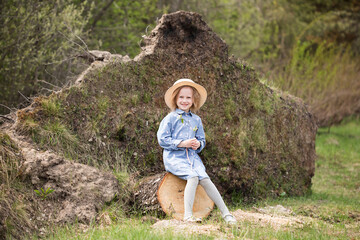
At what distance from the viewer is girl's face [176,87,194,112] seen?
5.49 metres

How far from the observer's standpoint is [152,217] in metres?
5.05

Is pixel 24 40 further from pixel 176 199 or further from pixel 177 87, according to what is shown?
pixel 176 199

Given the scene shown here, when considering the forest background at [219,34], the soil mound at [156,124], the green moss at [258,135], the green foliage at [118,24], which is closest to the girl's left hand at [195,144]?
the soil mound at [156,124]

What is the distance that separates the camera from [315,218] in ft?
19.8

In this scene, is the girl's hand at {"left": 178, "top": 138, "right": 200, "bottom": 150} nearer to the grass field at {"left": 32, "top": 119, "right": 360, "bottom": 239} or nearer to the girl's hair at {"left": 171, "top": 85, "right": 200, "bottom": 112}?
the girl's hair at {"left": 171, "top": 85, "right": 200, "bottom": 112}

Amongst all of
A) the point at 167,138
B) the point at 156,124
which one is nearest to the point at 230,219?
the point at 167,138

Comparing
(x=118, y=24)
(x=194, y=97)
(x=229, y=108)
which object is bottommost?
(x=229, y=108)

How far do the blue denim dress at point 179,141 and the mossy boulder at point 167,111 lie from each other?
91cm

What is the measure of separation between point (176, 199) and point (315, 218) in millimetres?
2192

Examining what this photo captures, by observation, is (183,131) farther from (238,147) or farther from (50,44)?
(50,44)

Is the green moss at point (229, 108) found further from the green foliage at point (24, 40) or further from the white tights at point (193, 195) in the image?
the green foliage at point (24, 40)

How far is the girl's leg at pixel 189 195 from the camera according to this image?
16.1ft

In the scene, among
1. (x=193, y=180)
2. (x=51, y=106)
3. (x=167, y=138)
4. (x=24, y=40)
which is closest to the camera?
(x=193, y=180)

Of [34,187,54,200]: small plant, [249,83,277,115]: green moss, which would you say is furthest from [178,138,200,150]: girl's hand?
[249,83,277,115]: green moss
